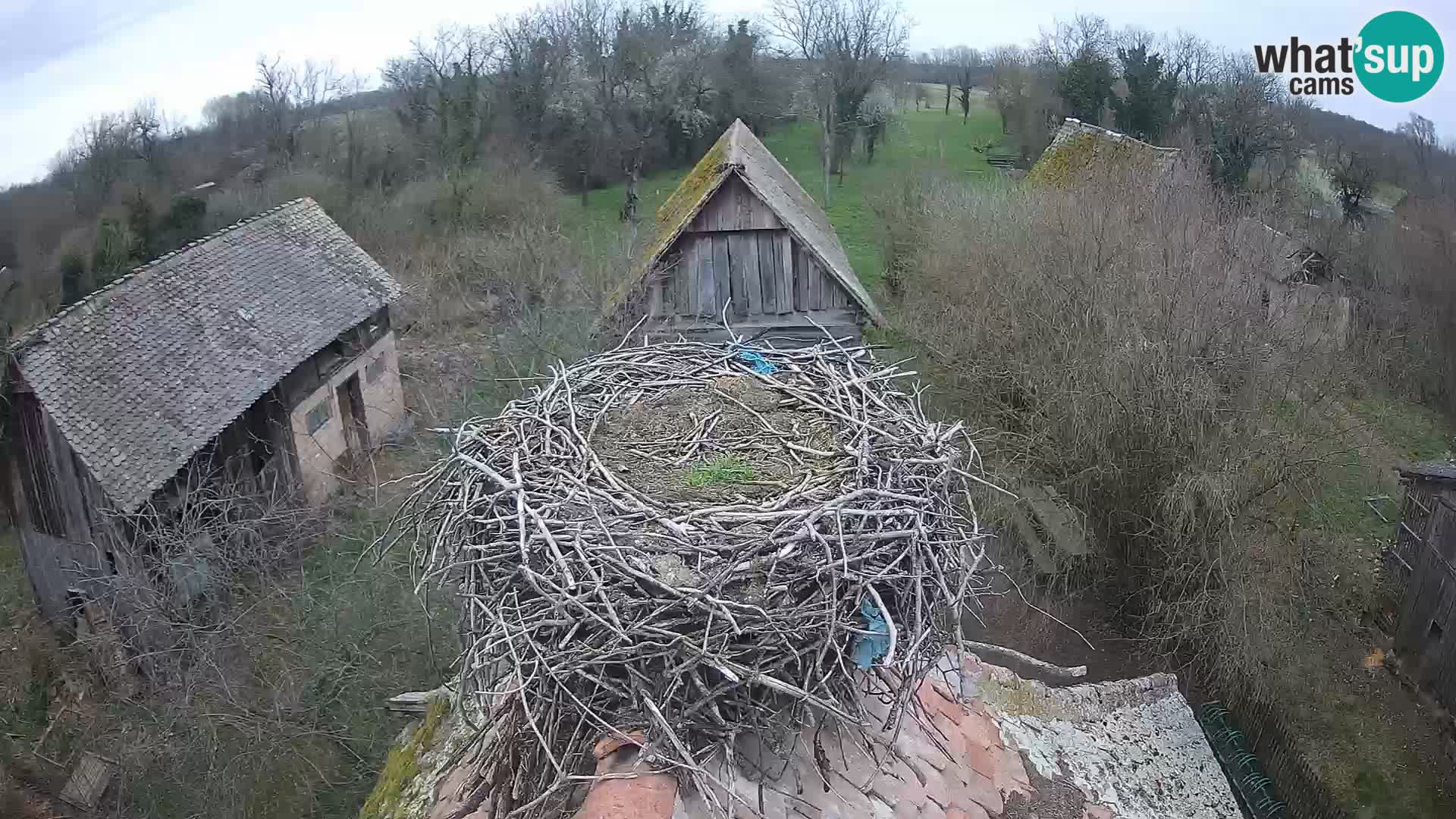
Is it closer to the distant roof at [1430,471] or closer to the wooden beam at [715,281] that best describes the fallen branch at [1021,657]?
the wooden beam at [715,281]

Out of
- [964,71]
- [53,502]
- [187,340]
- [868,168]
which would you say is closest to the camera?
[53,502]

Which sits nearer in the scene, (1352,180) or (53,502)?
(53,502)

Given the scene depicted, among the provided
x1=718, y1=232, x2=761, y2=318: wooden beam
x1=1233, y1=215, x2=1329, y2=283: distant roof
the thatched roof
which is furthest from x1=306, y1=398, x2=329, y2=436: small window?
x1=1233, y1=215, x2=1329, y2=283: distant roof

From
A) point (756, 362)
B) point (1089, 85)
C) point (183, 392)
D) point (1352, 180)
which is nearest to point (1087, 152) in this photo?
point (1089, 85)

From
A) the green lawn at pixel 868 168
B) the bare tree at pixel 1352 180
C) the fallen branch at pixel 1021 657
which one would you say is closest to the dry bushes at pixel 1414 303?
the bare tree at pixel 1352 180

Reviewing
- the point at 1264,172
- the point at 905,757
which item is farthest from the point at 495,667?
the point at 1264,172

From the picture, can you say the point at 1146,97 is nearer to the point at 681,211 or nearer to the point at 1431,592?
the point at 1431,592
